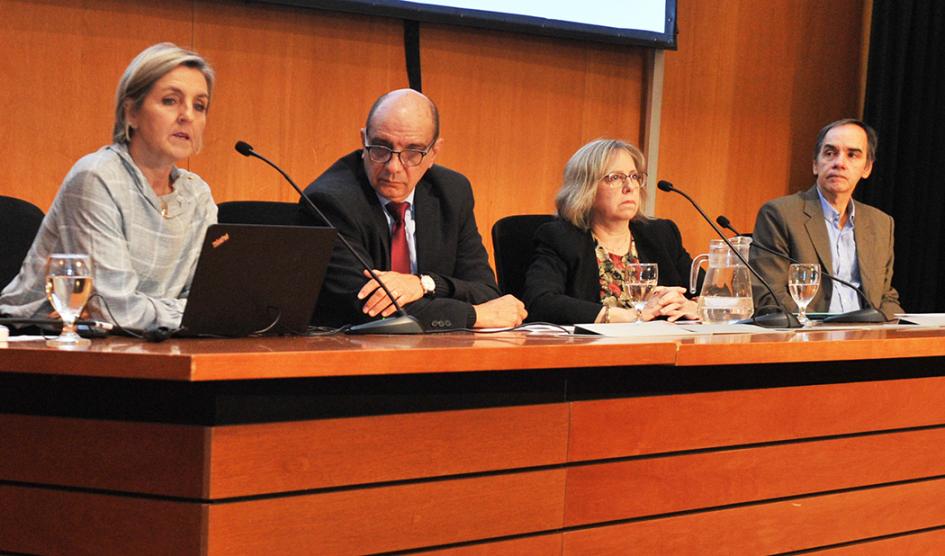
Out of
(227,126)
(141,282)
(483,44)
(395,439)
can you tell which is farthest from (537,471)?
(483,44)

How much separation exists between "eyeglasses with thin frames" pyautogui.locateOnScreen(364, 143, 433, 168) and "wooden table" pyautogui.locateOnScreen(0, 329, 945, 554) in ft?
2.97

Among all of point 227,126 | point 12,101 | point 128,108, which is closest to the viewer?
point 128,108

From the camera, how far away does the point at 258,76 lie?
409cm

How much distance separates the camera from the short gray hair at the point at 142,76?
8.34 ft

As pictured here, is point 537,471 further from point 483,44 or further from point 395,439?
point 483,44

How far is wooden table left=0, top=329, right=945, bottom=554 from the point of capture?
5.37ft

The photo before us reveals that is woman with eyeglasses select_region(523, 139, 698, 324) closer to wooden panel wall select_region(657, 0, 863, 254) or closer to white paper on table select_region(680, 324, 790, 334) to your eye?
white paper on table select_region(680, 324, 790, 334)

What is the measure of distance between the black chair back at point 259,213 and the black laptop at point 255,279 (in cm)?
97

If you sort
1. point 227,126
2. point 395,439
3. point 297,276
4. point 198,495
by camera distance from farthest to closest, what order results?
point 227,126 → point 297,276 → point 395,439 → point 198,495

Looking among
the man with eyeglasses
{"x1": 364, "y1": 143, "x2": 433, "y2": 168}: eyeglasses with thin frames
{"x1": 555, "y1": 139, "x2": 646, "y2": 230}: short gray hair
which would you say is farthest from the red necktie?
{"x1": 555, "y1": 139, "x2": 646, "y2": 230}: short gray hair

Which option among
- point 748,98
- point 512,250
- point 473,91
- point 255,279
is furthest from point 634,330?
point 748,98

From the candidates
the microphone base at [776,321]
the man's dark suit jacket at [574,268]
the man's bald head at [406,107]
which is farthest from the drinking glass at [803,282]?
the man's bald head at [406,107]

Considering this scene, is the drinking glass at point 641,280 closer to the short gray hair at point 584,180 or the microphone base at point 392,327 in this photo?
the microphone base at point 392,327

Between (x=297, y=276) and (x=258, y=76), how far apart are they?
227cm
